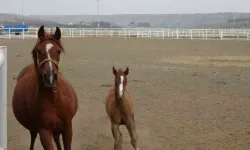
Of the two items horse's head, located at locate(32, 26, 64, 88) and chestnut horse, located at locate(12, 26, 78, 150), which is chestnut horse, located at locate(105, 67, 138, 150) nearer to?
chestnut horse, located at locate(12, 26, 78, 150)

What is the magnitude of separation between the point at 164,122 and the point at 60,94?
15.8 ft

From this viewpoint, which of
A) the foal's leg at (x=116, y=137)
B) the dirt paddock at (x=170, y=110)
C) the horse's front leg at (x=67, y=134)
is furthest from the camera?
the dirt paddock at (x=170, y=110)

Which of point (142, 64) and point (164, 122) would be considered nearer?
point (164, 122)

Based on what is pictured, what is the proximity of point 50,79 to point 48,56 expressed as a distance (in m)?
0.28

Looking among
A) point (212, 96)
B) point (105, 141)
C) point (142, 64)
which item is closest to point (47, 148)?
point (105, 141)

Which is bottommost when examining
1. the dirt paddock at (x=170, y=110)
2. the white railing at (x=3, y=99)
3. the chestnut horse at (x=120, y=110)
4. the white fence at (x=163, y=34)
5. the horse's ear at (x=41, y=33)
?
the dirt paddock at (x=170, y=110)

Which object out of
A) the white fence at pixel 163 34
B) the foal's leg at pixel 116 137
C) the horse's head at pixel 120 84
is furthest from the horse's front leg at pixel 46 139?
the white fence at pixel 163 34

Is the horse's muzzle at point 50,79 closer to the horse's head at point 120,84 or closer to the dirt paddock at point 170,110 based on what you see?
the horse's head at point 120,84

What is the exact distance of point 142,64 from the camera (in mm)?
22844

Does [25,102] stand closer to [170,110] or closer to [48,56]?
[48,56]

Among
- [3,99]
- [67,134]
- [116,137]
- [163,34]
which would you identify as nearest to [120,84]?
[116,137]

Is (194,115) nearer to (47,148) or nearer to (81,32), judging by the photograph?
(47,148)

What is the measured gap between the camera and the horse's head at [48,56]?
4.63 meters

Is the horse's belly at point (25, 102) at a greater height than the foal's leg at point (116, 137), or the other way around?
the horse's belly at point (25, 102)
